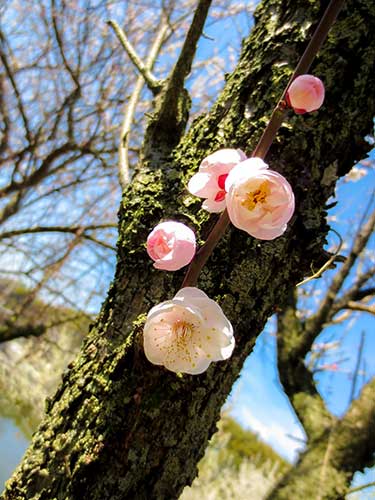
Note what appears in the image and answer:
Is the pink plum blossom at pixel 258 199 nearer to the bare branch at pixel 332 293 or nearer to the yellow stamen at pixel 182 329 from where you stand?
the yellow stamen at pixel 182 329

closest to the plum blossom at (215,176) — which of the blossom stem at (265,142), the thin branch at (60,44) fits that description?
the blossom stem at (265,142)

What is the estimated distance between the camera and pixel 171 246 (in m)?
0.59

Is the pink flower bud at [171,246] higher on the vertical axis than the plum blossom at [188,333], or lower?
higher

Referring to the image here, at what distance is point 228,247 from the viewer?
757 millimetres

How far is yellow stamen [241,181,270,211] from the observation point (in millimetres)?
580

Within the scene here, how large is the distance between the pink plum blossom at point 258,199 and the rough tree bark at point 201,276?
0.17 meters

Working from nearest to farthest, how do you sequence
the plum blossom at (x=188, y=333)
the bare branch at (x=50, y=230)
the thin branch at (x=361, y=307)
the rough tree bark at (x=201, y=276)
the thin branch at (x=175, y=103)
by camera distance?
the plum blossom at (x=188, y=333) → the rough tree bark at (x=201, y=276) → the thin branch at (x=175, y=103) → the thin branch at (x=361, y=307) → the bare branch at (x=50, y=230)

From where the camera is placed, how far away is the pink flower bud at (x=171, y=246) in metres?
0.59

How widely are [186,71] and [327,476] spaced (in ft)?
6.59

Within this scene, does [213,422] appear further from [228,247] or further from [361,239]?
[361,239]

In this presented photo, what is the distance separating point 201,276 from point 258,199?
0.20m

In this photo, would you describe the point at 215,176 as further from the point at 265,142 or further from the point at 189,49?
the point at 189,49

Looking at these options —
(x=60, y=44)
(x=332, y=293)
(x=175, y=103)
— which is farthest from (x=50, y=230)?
(x=175, y=103)

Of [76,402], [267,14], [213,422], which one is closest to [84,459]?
[76,402]
